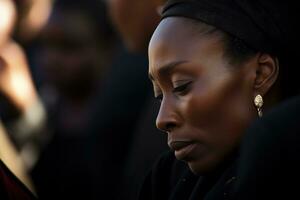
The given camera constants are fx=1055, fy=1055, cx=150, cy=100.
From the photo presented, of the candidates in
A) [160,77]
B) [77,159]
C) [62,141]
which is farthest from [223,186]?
[62,141]

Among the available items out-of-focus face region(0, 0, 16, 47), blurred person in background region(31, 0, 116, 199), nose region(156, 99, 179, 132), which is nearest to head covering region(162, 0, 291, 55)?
nose region(156, 99, 179, 132)

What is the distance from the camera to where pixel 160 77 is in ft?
9.82

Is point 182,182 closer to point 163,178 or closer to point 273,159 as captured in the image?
point 163,178

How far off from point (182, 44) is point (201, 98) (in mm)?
167

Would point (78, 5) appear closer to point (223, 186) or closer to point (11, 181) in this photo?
point (11, 181)

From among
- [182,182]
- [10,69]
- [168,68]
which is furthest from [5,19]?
[168,68]

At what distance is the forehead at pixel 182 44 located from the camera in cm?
294

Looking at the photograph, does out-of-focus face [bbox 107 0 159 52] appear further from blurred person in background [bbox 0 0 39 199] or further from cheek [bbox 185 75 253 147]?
cheek [bbox 185 75 253 147]

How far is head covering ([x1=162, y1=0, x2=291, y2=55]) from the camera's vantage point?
115 inches

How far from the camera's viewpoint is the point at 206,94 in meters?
2.92

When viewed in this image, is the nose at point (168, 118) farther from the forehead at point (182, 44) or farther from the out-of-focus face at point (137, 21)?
the out-of-focus face at point (137, 21)

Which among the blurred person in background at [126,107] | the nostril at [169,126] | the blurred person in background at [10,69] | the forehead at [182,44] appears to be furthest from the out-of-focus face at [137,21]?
the nostril at [169,126]

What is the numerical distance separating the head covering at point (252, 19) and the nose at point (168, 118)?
261mm

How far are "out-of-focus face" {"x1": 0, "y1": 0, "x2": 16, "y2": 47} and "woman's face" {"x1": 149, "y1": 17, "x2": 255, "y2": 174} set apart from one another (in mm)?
3334
